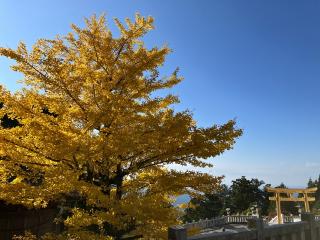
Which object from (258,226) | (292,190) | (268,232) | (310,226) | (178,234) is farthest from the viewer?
(292,190)

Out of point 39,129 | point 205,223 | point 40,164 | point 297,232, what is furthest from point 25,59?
point 205,223

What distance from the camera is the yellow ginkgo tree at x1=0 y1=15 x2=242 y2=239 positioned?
8133 millimetres

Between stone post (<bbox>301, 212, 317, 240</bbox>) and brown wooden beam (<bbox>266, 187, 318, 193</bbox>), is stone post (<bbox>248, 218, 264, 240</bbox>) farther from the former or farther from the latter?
brown wooden beam (<bbox>266, 187, 318, 193</bbox>)

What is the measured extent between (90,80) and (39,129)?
1746mm

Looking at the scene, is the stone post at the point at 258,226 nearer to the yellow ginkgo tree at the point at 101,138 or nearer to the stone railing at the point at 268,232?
the stone railing at the point at 268,232

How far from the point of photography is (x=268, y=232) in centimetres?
646

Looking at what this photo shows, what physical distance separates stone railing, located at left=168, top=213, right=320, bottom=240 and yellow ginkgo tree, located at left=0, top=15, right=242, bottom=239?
101 inches

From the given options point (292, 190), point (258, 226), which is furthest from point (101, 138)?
point (292, 190)

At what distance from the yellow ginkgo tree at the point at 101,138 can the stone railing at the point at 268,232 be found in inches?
101

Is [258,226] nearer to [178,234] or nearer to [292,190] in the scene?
[178,234]

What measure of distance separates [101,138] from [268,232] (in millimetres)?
3825

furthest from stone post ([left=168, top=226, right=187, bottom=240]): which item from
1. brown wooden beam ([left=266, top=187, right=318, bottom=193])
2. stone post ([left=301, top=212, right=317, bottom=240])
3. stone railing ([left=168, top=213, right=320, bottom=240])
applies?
brown wooden beam ([left=266, top=187, right=318, bottom=193])

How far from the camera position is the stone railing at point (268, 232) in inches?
193

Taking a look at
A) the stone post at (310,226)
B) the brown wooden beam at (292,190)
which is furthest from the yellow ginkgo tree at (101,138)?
the brown wooden beam at (292,190)
